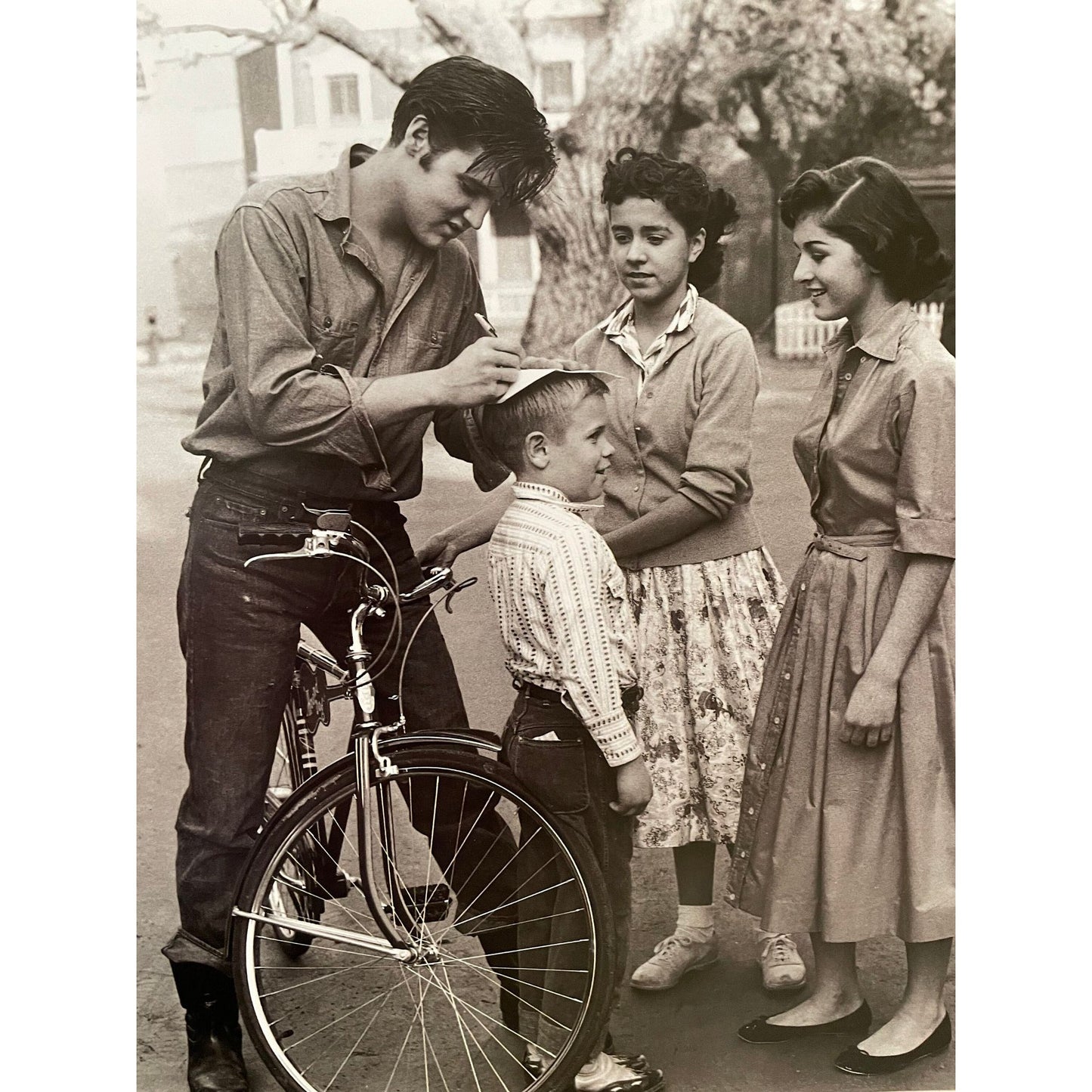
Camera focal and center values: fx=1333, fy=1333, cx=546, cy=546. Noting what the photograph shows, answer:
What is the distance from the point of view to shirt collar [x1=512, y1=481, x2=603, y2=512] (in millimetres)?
3424

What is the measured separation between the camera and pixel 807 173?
3.65 metres

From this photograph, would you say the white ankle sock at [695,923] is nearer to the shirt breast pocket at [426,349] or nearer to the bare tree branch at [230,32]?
the shirt breast pocket at [426,349]

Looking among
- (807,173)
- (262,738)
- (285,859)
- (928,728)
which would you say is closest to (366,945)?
(285,859)

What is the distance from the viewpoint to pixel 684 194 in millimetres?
3598

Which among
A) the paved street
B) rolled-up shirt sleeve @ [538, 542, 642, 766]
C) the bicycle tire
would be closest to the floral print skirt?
the paved street

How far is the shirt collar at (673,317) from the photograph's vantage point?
142 inches

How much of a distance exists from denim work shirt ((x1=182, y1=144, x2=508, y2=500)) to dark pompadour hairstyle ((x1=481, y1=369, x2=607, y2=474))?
0.07m

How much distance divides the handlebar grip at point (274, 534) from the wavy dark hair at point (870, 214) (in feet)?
5.12

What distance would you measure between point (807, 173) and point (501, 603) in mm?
1450

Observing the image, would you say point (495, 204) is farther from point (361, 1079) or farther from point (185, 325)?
point (361, 1079)

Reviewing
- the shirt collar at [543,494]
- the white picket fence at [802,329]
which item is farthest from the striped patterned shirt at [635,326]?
the shirt collar at [543,494]

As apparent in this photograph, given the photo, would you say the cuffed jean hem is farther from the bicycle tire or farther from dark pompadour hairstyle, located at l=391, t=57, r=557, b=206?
dark pompadour hairstyle, located at l=391, t=57, r=557, b=206


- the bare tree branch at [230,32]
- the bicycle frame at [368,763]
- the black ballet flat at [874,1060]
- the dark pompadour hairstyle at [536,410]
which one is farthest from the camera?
the black ballet flat at [874,1060]

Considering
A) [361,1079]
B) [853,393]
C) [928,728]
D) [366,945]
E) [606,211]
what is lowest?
[361,1079]
